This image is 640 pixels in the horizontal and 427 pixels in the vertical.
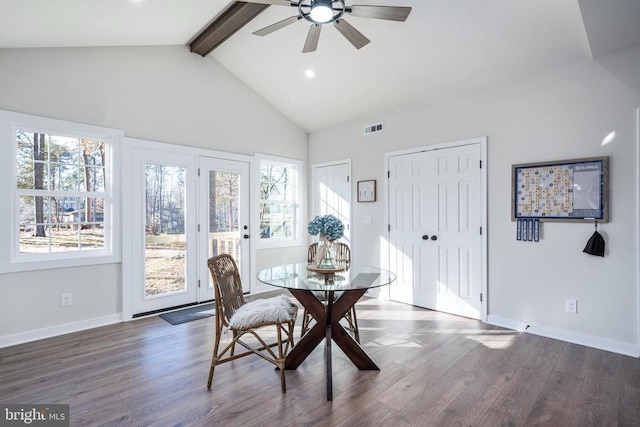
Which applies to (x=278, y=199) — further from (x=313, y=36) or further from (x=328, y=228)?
(x=313, y=36)

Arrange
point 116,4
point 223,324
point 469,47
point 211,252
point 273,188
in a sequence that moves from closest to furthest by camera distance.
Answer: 1. point 223,324
2. point 116,4
3. point 469,47
4. point 211,252
5. point 273,188

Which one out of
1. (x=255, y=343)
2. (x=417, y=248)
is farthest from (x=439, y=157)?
(x=255, y=343)

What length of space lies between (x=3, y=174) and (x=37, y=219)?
49cm

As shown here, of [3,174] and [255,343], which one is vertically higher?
[3,174]

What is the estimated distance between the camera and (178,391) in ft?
7.27

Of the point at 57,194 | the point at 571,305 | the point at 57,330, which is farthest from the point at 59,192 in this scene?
the point at 571,305

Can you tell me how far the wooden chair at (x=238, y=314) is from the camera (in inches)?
89.4

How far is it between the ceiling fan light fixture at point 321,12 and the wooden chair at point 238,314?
6.11 feet

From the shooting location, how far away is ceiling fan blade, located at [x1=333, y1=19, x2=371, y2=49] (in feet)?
7.77

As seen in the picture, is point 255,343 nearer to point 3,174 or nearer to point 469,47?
point 3,174

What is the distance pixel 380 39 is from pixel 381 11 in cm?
116

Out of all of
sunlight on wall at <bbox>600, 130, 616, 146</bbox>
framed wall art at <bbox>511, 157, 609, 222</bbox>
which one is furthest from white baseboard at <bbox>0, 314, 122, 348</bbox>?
sunlight on wall at <bbox>600, 130, 616, 146</bbox>

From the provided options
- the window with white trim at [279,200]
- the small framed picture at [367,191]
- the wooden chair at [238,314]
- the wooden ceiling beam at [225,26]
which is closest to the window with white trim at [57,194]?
the wooden ceiling beam at [225,26]

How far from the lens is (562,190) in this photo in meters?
3.07
